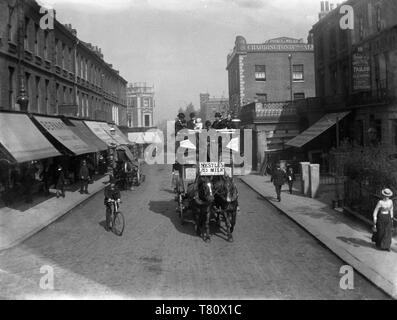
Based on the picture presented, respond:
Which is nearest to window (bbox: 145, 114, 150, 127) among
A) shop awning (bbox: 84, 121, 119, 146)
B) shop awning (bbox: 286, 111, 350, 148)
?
shop awning (bbox: 84, 121, 119, 146)

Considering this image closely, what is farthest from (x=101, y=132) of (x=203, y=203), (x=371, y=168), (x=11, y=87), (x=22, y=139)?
(x=371, y=168)

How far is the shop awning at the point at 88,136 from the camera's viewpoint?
2722 cm

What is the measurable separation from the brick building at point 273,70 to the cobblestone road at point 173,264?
100 feet

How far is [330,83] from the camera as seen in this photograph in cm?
3134

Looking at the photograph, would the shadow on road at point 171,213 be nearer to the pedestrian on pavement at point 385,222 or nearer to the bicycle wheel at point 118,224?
the bicycle wheel at point 118,224

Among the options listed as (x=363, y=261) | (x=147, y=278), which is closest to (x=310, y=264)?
(x=363, y=261)

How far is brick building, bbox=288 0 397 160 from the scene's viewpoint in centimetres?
2248

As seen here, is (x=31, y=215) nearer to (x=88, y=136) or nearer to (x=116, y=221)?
(x=116, y=221)

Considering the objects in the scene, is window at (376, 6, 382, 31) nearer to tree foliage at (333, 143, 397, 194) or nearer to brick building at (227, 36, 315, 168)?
tree foliage at (333, 143, 397, 194)

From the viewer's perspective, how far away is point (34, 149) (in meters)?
17.6

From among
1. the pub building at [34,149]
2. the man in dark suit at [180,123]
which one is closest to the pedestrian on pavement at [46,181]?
the pub building at [34,149]

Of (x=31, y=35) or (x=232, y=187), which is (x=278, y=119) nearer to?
(x=31, y=35)

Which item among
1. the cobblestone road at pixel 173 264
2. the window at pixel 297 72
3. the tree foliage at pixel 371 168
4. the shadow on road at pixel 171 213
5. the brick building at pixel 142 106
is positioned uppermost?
the brick building at pixel 142 106

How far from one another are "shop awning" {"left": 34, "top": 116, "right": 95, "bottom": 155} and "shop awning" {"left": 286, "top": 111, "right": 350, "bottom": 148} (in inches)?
510
